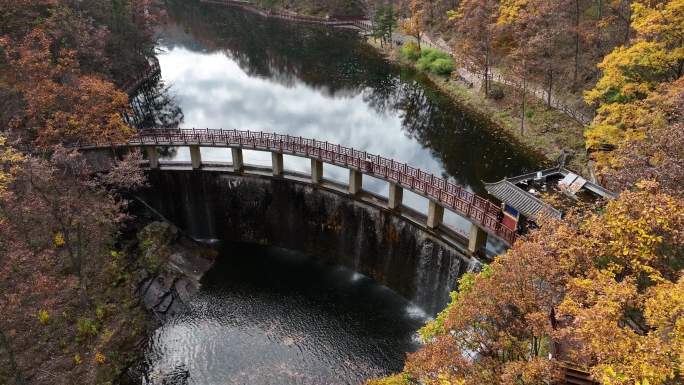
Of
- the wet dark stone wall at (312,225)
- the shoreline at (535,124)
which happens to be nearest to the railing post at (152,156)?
the wet dark stone wall at (312,225)

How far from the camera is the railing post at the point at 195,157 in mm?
41219

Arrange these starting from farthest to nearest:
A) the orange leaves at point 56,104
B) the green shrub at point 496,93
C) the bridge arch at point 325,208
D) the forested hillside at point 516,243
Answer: the green shrub at point 496,93, the orange leaves at point 56,104, the bridge arch at point 325,208, the forested hillside at point 516,243

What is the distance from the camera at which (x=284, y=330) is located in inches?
1329

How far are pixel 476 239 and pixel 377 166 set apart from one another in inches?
364

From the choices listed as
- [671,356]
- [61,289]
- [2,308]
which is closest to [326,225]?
[61,289]

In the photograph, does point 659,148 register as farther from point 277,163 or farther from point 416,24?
point 416,24

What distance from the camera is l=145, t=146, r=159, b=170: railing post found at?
41591mm

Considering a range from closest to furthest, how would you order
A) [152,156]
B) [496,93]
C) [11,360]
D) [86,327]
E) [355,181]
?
1. [11,360]
2. [86,327]
3. [355,181]
4. [152,156]
5. [496,93]

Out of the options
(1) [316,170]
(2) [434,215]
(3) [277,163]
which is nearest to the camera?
(2) [434,215]

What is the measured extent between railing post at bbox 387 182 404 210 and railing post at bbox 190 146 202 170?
17551mm

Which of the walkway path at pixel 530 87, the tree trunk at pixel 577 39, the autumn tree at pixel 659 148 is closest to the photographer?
the autumn tree at pixel 659 148

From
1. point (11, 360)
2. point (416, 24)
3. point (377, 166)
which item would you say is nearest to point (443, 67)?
point (416, 24)

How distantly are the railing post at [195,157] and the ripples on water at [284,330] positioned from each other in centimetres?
890

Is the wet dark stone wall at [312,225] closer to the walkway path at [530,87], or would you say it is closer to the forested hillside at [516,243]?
the forested hillside at [516,243]
